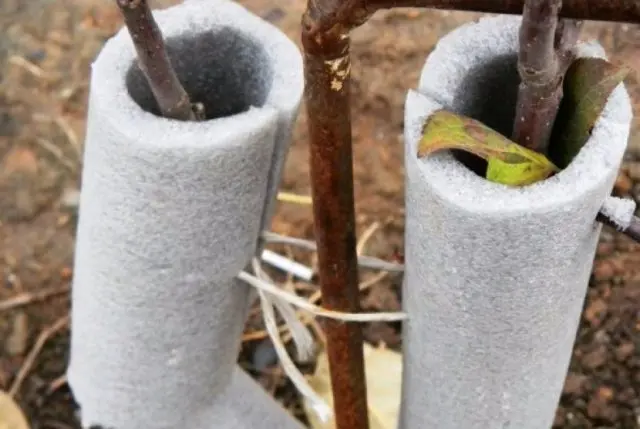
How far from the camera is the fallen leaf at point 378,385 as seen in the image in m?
1.00

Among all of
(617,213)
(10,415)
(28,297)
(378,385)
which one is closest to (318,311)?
(617,213)

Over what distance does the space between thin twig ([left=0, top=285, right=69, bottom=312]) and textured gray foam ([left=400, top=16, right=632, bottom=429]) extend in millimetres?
585

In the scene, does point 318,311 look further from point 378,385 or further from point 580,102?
point 378,385

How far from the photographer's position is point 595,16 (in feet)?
1.56

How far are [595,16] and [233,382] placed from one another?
0.48m

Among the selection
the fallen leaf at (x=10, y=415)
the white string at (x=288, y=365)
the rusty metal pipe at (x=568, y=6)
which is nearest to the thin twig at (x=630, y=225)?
the rusty metal pipe at (x=568, y=6)

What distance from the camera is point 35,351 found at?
3.72 ft

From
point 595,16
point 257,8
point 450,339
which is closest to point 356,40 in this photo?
point 257,8

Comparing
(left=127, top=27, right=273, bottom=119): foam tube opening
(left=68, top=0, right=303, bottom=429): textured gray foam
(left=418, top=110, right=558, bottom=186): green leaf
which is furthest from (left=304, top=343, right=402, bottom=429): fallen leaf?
(left=418, top=110, right=558, bottom=186): green leaf

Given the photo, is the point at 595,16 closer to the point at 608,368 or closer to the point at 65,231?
the point at 608,368

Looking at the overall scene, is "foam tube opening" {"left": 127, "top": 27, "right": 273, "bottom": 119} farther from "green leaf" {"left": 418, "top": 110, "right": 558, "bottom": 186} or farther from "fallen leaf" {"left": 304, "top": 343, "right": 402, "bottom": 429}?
"fallen leaf" {"left": 304, "top": 343, "right": 402, "bottom": 429}

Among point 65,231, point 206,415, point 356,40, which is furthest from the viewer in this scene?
point 356,40

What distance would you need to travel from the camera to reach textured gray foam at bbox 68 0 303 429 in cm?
63

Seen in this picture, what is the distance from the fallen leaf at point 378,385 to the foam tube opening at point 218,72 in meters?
0.37
